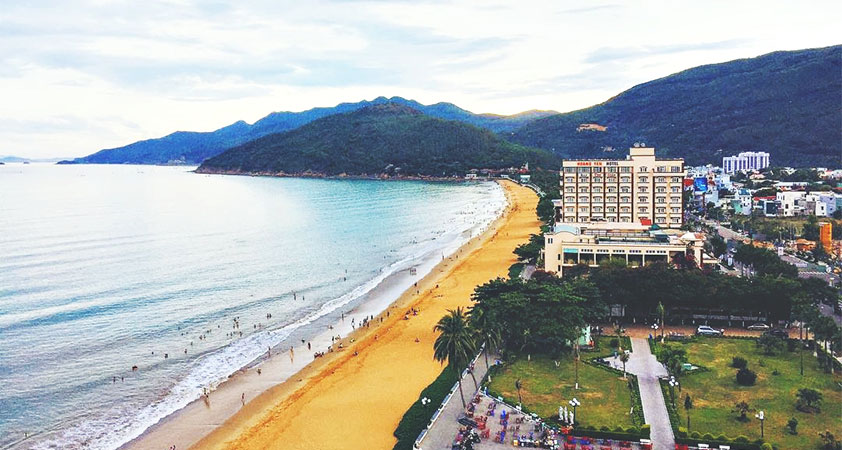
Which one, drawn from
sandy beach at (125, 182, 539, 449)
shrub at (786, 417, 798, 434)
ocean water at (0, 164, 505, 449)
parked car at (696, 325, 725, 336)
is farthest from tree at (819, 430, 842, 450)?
ocean water at (0, 164, 505, 449)

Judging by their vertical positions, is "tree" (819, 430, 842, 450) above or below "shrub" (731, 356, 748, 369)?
below

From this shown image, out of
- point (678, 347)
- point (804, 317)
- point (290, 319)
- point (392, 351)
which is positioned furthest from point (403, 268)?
point (804, 317)

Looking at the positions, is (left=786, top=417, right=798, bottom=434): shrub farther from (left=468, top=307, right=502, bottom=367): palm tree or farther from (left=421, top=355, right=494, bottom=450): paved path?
(left=468, top=307, right=502, bottom=367): palm tree

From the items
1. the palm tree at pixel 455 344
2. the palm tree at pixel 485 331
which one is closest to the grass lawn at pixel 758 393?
the palm tree at pixel 485 331

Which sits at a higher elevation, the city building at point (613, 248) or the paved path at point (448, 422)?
the city building at point (613, 248)

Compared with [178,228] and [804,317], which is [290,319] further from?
[178,228]

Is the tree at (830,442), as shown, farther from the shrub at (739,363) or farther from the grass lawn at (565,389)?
the shrub at (739,363)
